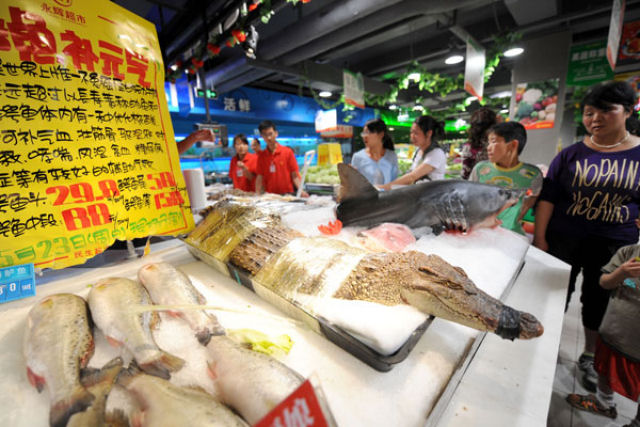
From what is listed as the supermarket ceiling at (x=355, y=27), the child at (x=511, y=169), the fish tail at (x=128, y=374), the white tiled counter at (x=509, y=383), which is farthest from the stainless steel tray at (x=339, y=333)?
the supermarket ceiling at (x=355, y=27)

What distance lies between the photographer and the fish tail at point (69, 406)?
1.99ft

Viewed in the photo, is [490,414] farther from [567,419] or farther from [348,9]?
[348,9]

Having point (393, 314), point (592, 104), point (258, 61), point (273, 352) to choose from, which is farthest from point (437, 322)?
point (258, 61)

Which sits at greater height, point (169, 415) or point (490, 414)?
point (169, 415)

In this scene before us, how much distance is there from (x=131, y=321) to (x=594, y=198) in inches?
115

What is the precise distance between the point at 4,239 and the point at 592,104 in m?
3.38

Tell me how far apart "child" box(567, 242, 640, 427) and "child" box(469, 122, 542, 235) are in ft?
1.87

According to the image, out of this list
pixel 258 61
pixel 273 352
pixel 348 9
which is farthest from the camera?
pixel 258 61

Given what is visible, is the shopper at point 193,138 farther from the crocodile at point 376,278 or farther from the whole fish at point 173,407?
the whole fish at point 173,407

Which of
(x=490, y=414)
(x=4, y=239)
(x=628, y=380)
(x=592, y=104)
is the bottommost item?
(x=628, y=380)

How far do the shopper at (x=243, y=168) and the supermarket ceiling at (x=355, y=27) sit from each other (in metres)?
1.94

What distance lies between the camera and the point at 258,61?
273 inches

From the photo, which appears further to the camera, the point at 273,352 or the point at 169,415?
the point at 273,352

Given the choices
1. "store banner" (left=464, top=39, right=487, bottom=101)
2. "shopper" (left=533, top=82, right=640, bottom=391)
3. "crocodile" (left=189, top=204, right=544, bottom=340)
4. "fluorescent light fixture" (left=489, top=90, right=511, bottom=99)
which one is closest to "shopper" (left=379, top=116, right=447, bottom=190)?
"shopper" (left=533, top=82, right=640, bottom=391)
